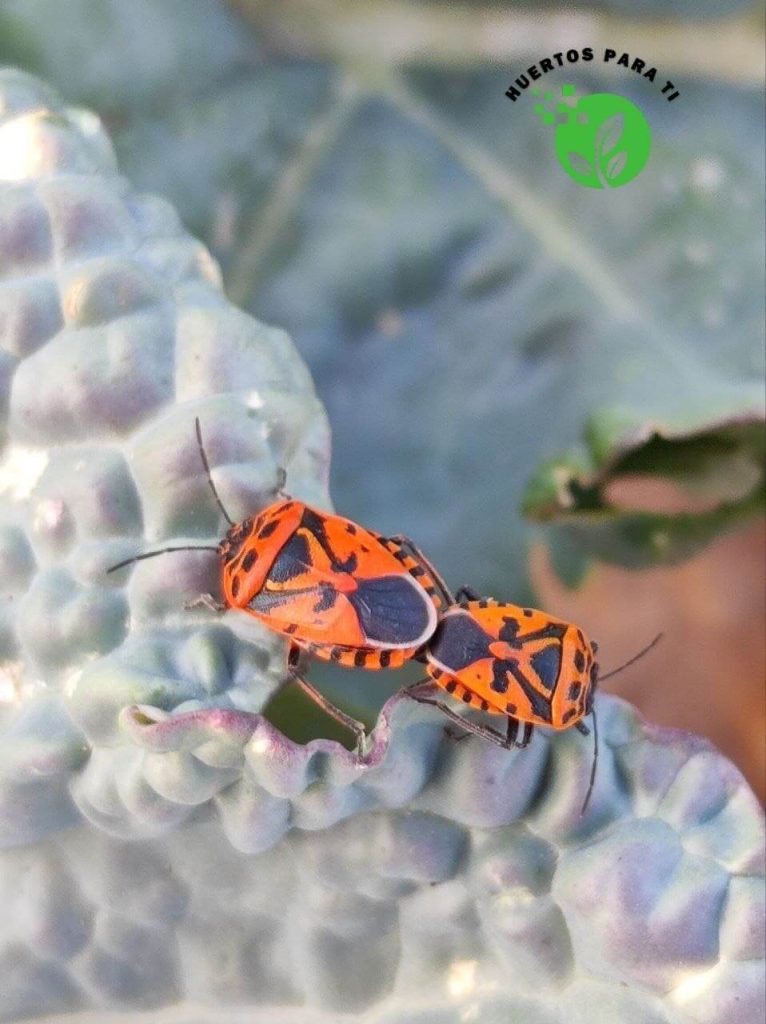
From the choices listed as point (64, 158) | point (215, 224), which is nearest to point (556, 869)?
point (64, 158)

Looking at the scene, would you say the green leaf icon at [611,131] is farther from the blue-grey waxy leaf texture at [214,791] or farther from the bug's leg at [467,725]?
the bug's leg at [467,725]

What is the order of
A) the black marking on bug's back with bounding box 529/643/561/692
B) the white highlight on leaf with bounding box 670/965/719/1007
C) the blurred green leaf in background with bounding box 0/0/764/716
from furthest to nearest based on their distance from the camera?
the blurred green leaf in background with bounding box 0/0/764/716 → the black marking on bug's back with bounding box 529/643/561/692 → the white highlight on leaf with bounding box 670/965/719/1007

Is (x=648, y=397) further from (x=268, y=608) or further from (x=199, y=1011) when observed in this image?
(x=199, y=1011)

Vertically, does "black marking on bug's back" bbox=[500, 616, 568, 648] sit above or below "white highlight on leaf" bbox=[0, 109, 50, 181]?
below

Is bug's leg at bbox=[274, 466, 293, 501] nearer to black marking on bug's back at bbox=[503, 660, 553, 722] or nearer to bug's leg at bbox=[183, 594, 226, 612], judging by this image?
bug's leg at bbox=[183, 594, 226, 612]

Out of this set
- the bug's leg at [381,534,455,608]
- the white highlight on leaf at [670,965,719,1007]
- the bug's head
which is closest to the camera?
the white highlight on leaf at [670,965,719,1007]

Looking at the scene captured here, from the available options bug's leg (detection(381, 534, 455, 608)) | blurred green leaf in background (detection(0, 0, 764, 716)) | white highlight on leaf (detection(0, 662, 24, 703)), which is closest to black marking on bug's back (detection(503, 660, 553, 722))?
bug's leg (detection(381, 534, 455, 608))
